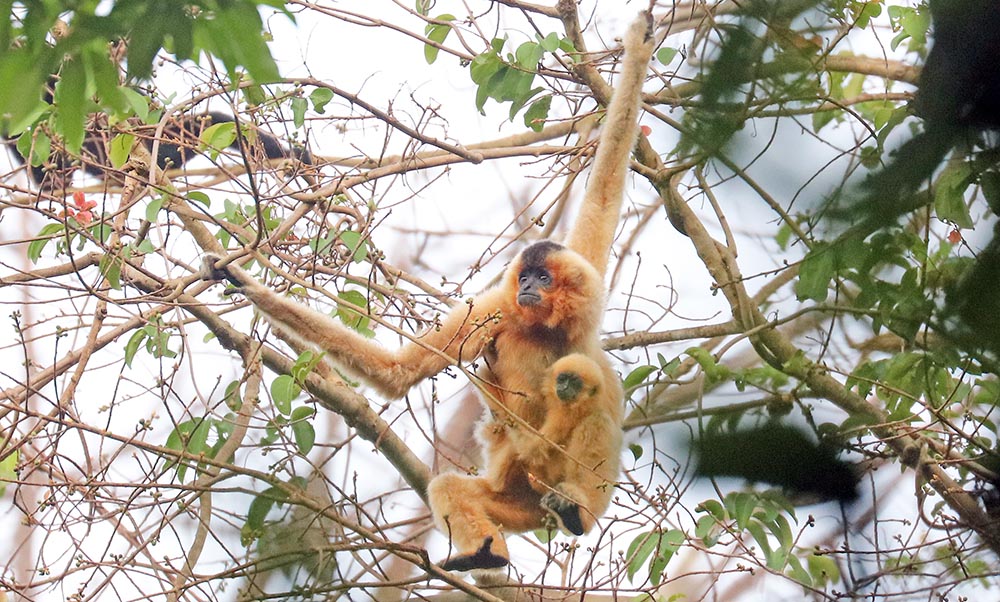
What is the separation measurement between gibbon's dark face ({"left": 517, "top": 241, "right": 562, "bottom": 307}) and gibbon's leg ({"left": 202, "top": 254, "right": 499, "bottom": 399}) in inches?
11.0

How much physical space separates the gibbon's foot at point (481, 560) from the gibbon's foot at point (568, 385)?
0.75 m

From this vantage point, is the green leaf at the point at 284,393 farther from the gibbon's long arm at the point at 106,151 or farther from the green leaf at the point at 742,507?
the green leaf at the point at 742,507

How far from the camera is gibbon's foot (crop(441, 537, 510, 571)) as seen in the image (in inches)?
159

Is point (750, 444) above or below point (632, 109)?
below

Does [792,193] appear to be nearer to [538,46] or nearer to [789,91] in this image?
[789,91]

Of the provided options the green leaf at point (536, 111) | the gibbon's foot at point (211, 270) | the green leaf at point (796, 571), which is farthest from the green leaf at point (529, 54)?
the green leaf at point (796, 571)

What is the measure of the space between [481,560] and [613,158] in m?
2.20

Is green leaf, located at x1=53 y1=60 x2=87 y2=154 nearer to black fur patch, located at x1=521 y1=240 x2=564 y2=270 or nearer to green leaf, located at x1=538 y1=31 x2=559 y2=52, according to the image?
green leaf, located at x1=538 y1=31 x2=559 y2=52

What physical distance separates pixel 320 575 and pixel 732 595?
3.63m

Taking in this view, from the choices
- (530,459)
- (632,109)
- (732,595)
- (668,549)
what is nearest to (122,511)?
(530,459)

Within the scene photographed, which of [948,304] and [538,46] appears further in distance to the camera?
→ [538,46]

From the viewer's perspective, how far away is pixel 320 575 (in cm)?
300

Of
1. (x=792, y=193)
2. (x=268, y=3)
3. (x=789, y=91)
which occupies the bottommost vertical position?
(x=792, y=193)

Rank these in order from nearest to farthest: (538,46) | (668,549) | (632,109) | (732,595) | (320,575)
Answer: (320,575)
(668,549)
(538,46)
(632,109)
(732,595)
